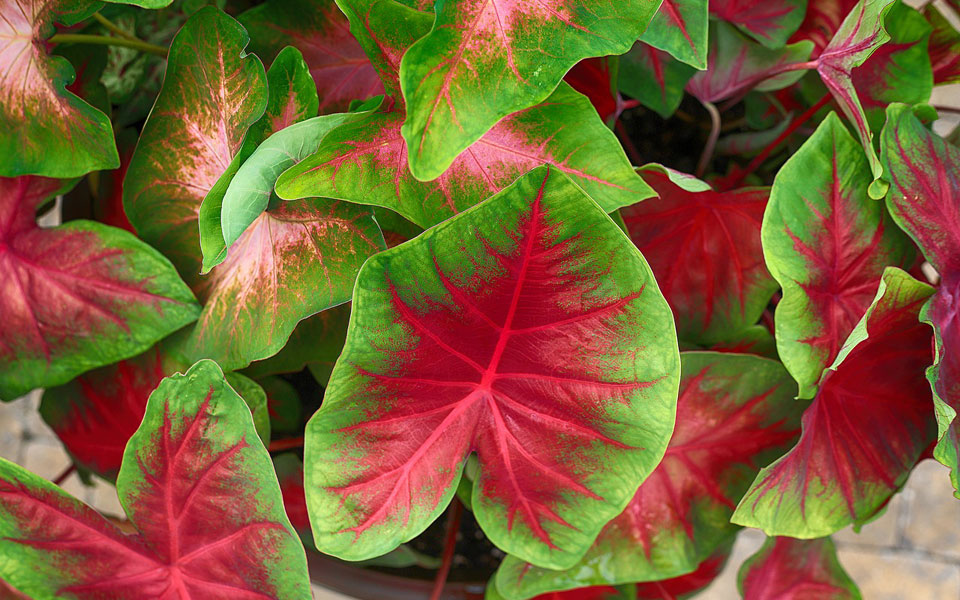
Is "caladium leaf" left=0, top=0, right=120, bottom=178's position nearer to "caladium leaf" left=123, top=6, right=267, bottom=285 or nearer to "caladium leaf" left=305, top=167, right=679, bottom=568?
"caladium leaf" left=123, top=6, right=267, bottom=285

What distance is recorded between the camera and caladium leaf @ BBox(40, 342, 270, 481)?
63cm

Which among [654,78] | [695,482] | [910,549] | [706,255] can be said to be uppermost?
[654,78]

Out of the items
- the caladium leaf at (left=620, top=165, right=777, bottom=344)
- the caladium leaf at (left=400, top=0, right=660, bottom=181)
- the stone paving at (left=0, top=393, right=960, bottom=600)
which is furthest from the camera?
the stone paving at (left=0, top=393, right=960, bottom=600)

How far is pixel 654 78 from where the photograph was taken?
641 mm

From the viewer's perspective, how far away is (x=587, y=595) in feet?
2.19

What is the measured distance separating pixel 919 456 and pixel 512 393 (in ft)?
1.06

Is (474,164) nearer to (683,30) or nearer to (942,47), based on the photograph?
(683,30)

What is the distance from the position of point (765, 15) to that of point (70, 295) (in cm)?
55

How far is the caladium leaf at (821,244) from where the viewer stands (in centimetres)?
50

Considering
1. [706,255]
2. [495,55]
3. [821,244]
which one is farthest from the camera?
[706,255]

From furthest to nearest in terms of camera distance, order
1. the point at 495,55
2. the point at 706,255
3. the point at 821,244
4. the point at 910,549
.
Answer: the point at 910,549, the point at 706,255, the point at 821,244, the point at 495,55

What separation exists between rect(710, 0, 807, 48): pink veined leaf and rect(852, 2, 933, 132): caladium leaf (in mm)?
62

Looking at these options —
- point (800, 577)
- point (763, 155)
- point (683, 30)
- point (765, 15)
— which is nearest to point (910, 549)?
point (800, 577)

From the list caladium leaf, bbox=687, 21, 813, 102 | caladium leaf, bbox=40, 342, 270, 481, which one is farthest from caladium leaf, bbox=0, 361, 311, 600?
caladium leaf, bbox=687, 21, 813, 102
